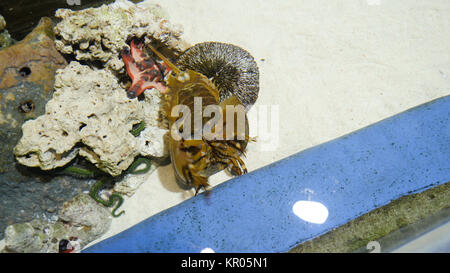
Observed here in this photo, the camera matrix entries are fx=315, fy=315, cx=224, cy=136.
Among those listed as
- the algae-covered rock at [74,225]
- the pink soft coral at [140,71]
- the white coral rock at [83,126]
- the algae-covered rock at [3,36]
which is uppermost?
the algae-covered rock at [3,36]

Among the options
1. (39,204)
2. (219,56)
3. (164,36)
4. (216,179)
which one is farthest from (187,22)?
(39,204)

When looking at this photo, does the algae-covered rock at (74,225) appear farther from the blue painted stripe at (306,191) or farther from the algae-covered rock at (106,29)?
the algae-covered rock at (106,29)

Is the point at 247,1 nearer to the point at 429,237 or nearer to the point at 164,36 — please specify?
the point at 164,36

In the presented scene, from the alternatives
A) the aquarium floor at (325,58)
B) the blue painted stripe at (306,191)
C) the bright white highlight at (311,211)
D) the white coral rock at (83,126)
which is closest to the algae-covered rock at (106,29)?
the white coral rock at (83,126)

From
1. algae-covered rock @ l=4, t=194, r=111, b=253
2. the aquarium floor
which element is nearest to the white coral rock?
algae-covered rock @ l=4, t=194, r=111, b=253

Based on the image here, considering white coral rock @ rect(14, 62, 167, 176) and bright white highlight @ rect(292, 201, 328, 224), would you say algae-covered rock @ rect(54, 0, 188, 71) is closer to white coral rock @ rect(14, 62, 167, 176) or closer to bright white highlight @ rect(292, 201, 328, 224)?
white coral rock @ rect(14, 62, 167, 176)

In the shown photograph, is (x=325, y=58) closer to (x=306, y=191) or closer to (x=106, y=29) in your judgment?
(x=306, y=191)
